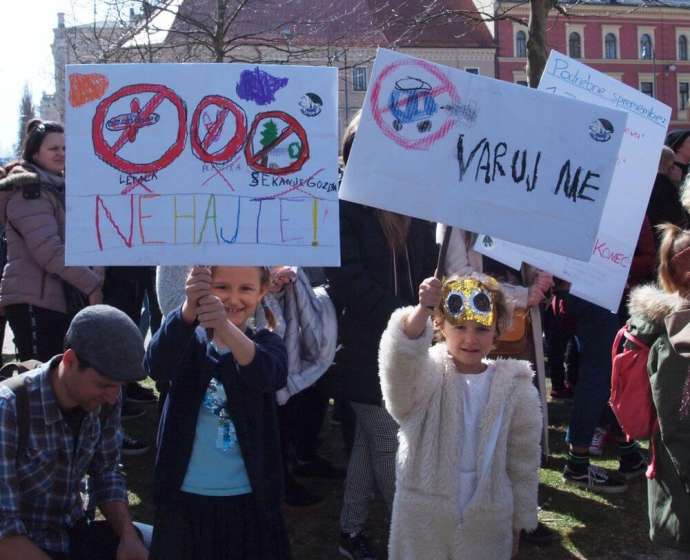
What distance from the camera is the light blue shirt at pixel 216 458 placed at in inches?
112

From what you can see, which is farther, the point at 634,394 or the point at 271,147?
the point at 634,394

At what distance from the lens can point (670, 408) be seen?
3.03 m

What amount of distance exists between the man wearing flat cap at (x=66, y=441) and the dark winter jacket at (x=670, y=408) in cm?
178

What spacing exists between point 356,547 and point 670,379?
1.63 metres

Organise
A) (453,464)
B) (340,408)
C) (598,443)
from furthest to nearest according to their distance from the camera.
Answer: (598,443) → (340,408) → (453,464)

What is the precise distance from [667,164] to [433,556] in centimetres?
355

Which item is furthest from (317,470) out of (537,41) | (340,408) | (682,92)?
(682,92)

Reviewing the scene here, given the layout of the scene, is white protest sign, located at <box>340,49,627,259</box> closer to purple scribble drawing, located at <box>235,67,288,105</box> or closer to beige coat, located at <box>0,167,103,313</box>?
purple scribble drawing, located at <box>235,67,288,105</box>

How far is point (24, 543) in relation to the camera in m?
2.89

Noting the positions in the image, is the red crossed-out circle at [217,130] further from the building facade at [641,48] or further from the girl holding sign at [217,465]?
the building facade at [641,48]

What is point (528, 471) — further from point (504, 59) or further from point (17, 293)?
point (504, 59)

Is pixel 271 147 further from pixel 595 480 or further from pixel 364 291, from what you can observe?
pixel 595 480

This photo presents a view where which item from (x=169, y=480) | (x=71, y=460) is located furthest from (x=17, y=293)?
(x=169, y=480)

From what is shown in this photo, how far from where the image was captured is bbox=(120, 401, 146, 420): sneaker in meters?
6.05
